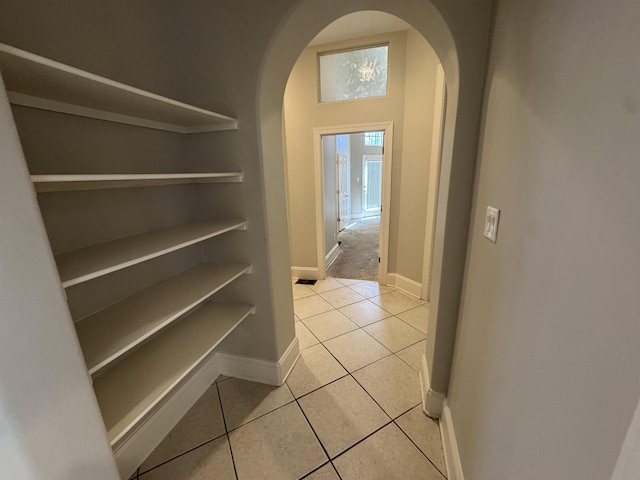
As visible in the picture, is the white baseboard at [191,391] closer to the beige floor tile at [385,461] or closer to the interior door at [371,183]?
the beige floor tile at [385,461]

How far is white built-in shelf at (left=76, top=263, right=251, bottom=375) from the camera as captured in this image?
97 centimetres

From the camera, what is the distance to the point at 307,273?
3730 millimetres

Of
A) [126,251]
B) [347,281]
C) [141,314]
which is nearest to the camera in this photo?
[126,251]

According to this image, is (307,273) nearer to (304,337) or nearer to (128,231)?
(304,337)

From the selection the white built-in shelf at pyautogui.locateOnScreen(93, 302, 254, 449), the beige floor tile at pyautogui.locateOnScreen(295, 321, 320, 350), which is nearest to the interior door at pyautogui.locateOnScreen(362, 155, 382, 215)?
the beige floor tile at pyautogui.locateOnScreen(295, 321, 320, 350)

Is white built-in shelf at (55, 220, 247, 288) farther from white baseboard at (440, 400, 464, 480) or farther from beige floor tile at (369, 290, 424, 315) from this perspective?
beige floor tile at (369, 290, 424, 315)

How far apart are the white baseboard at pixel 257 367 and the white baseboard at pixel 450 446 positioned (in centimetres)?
104

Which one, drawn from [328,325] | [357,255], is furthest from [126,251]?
[357,255]

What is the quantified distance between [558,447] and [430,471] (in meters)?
1.02

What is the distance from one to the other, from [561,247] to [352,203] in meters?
7.87

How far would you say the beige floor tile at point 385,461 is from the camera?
1289mm

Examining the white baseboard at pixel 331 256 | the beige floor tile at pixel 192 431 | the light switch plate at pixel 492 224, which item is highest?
the light switch plate at pixel 492 224

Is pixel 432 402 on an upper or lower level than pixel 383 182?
lower

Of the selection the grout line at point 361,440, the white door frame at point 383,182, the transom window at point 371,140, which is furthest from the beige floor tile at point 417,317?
the transom window at point 371,140
